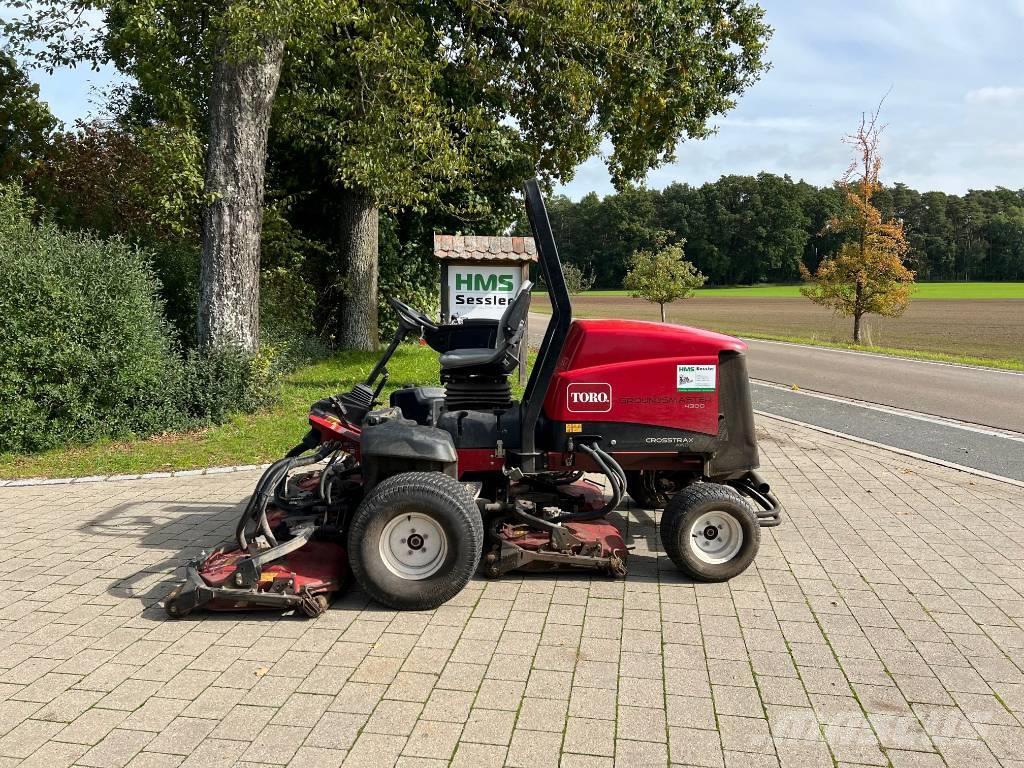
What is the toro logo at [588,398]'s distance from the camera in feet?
15.6

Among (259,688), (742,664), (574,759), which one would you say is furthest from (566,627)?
(259,688)

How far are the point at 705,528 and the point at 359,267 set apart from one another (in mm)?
12712

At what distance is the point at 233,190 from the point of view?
9719mm

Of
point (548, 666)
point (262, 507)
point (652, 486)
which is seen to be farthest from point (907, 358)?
point (262, 507)

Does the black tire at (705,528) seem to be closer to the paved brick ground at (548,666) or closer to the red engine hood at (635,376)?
the paved brick ground at (548,666)

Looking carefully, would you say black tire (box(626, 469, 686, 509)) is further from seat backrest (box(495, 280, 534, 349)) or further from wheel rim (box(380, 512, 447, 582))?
wheel rim (box(380, 512, 447, 582))

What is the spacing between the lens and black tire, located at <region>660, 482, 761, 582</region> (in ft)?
15.4

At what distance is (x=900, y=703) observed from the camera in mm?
3398

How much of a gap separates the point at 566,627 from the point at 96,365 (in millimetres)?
6102

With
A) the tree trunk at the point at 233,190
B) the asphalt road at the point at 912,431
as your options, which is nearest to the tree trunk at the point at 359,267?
the tree trunk at the point at 233,190

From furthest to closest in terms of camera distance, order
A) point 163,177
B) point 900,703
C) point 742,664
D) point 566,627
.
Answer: point 163,177, point 566,627, point 742,664, point 900,703

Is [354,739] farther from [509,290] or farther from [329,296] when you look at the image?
[329,296]

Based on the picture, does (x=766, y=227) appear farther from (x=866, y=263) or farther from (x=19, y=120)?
(x=19, y=120)

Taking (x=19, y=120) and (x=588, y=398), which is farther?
(x=19, y=120)
